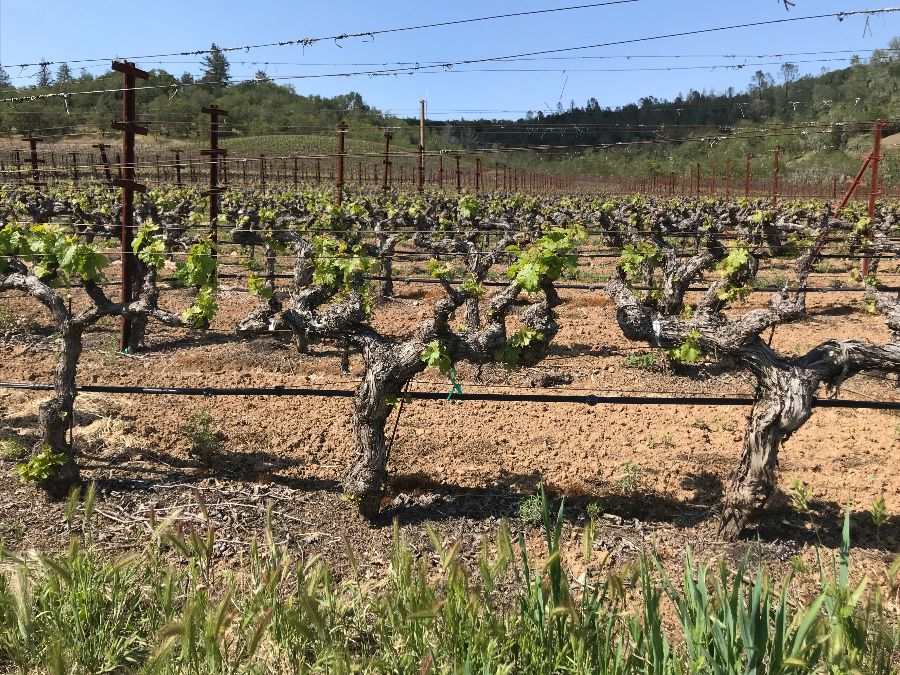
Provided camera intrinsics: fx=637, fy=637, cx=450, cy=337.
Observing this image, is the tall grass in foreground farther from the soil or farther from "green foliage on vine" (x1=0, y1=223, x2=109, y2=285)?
"green foliage on vine" (x1=0, y1=223, x2=109, y2=285)

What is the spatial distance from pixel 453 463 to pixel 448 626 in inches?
130

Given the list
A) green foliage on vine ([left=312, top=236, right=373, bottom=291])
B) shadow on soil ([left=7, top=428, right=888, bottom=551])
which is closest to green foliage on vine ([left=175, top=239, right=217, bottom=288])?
green foliage on vine ([left=312, top=236, right=373, bottom=291])

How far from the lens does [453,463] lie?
→ 19.0 feet

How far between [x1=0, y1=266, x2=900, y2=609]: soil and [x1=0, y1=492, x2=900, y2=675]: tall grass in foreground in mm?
592

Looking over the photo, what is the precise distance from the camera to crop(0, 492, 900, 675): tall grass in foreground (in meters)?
2.08

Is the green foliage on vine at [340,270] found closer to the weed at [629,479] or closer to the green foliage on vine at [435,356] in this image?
the green foliage on vine at [435,356]

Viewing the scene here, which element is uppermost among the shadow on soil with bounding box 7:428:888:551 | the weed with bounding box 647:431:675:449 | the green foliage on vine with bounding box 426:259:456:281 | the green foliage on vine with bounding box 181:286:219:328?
the green foliage on vine with bounding box 426:259:456:281

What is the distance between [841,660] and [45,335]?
10.7m

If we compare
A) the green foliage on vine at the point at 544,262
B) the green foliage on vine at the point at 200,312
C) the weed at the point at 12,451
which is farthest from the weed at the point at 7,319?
the green foliage on vine at the point at 544,262

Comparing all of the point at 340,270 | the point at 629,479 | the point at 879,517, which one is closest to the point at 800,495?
the point at 879,517

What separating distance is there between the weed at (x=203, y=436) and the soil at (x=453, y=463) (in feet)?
0.12

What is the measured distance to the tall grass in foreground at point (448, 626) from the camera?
81.9 inches

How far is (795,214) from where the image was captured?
2298cm

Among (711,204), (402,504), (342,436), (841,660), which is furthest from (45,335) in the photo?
(711,204)
